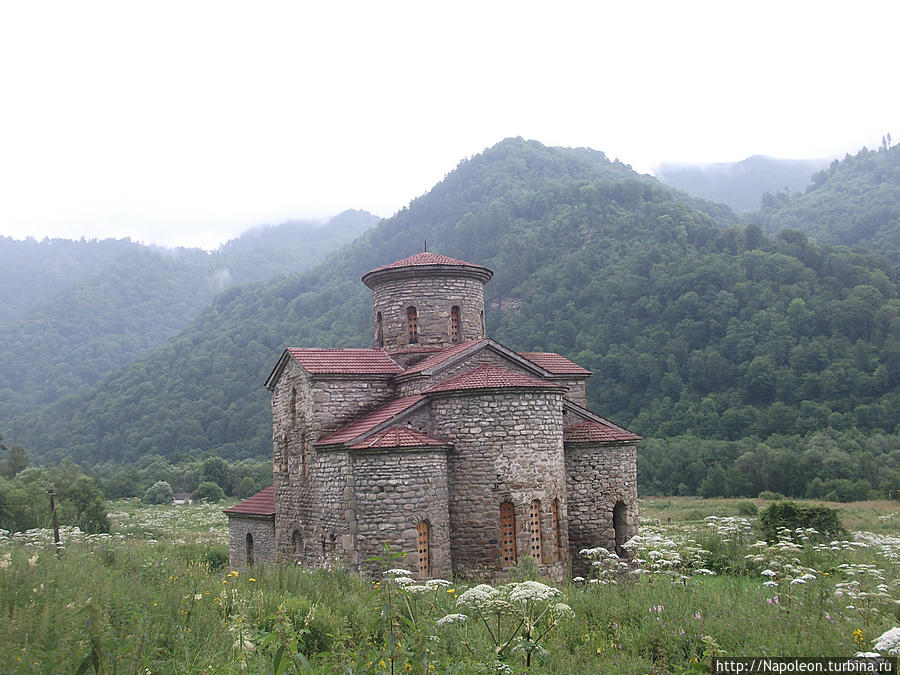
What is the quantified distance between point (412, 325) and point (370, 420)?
4.41 m

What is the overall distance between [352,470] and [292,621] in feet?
22.4

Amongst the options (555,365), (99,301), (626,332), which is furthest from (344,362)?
(99,301)

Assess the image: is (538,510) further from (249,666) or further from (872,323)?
(872,323)

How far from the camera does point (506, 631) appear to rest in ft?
28.2

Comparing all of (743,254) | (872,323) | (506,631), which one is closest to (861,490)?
(872,323)

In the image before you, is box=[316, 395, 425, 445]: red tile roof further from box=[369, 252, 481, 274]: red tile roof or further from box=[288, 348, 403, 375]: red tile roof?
box=[369, 252, 481, 274]: red tile roof

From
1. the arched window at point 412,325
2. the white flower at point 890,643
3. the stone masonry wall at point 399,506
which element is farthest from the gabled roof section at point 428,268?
the white flower at point 890,643

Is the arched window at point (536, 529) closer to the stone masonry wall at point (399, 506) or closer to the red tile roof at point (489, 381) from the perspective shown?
the stone masonry wall at point (399, 506)

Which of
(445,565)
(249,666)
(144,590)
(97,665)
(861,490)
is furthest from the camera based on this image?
(861,490)

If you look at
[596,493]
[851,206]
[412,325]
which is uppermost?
[851,206]

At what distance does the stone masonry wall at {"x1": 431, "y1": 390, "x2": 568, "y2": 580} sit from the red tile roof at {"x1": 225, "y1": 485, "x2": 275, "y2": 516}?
7.26m

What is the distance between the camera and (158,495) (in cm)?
5747

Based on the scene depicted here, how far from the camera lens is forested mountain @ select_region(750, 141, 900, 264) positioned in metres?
83.6

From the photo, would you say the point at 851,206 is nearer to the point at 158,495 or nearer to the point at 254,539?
the point at 158,495
